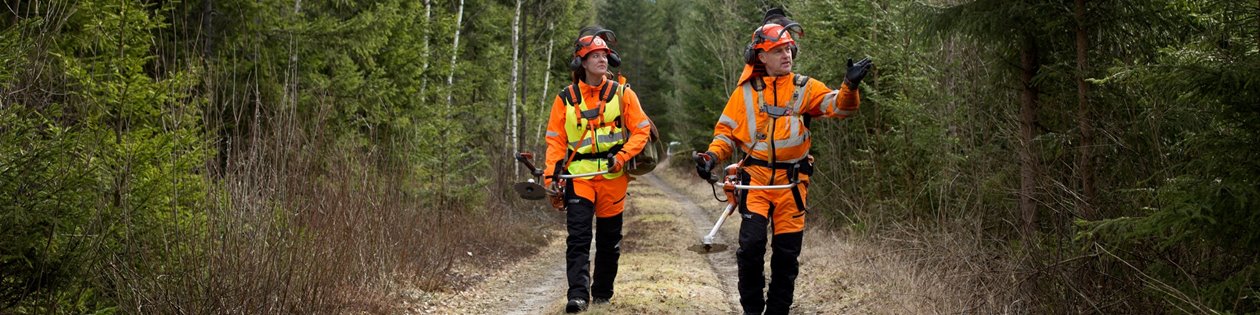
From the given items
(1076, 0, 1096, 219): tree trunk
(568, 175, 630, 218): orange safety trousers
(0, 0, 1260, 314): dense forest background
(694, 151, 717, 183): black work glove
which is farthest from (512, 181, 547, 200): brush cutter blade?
(1076, 0, 1096, 219): tree trunk

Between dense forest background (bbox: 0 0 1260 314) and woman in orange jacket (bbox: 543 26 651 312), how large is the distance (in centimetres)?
159

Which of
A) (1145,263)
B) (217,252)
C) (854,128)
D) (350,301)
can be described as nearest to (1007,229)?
(1145,263)

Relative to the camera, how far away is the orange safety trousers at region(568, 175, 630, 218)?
23.2 feet

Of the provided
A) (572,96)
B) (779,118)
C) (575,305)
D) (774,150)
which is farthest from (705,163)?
(575,305)

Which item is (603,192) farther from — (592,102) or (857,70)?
(857,70)

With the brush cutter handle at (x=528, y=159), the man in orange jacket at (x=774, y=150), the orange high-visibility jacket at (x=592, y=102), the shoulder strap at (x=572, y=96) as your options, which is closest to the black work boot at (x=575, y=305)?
the orange high-visibility jacket at (x=592, y=102)

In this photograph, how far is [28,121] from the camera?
14.7ft

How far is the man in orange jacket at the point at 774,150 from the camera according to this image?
6.13 metres

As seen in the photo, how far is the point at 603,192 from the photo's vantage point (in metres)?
7.17

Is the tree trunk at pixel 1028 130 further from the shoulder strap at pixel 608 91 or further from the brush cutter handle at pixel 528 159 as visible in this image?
the brush cutter handle at pixel 528 159

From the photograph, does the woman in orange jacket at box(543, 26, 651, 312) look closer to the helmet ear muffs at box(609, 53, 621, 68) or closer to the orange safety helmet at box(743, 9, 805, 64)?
the helmet ear muffs at box(609, 53, 621, 68)

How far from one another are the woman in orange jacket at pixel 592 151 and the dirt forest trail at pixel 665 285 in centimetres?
33

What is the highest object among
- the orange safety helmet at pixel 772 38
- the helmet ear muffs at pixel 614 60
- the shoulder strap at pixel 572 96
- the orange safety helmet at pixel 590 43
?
the orange safety helmet at pixel 772 38

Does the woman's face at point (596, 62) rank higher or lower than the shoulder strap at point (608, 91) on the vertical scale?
higher
